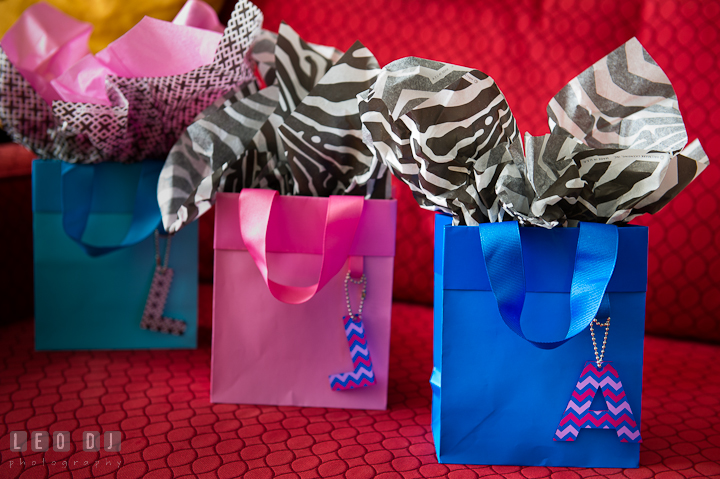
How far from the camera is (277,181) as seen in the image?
2.08ft

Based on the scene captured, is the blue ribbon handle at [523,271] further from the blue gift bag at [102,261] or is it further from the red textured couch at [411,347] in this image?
the blue gift bag at [102,261]

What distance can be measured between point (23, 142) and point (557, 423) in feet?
2.35

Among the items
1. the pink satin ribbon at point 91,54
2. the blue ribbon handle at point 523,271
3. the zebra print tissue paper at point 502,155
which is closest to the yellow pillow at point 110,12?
the pink satin ribbon at point 91,54

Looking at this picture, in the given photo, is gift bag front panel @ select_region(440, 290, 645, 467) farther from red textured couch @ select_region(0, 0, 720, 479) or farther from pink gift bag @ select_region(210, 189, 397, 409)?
pink gift bag @ select_region(210, 189, 397, 409)

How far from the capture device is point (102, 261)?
735mm

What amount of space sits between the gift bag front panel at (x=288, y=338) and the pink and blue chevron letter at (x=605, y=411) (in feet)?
0.64

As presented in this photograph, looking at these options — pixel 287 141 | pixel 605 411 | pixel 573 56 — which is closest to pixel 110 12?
pixel 287 141

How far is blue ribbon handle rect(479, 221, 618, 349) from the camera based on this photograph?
0.46 metres

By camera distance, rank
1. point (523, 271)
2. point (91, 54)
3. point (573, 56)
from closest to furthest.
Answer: point (523, 271) → point (91, 54) → point (573, 56)

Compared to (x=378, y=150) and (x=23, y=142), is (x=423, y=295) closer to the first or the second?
(x=378, y=150)

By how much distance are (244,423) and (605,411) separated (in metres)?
0.34

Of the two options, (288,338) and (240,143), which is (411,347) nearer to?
(288,338)

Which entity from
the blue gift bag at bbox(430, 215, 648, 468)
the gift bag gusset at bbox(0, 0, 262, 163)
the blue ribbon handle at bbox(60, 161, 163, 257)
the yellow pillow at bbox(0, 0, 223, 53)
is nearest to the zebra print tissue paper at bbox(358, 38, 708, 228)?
the blue gift bag at bbox(430, 215, 648, 468)

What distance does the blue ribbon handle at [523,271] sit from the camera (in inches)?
18.0
